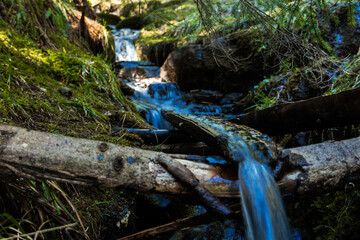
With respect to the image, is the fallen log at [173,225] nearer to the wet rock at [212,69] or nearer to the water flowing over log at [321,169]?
the water flowing over log at [321,169]

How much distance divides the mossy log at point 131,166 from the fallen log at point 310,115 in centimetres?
26

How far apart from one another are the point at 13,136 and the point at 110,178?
1.66 feet

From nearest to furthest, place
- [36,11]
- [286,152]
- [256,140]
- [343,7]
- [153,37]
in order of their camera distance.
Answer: [286,152] < [256,140] < [36,11] < [343,7] < [153,37]

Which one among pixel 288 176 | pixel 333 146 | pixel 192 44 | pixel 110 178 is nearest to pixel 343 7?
pixel 192 44

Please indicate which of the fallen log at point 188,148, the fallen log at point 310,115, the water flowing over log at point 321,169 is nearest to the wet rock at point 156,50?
the fallen log at point 188,148

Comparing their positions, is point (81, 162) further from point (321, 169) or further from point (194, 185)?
point (321, 169)

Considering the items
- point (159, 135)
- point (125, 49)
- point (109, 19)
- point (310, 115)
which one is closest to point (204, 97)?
point (159, 135)

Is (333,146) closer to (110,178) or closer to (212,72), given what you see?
(110,178)

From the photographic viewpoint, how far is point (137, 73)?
25.0 ft

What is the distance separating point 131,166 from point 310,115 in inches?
60.7

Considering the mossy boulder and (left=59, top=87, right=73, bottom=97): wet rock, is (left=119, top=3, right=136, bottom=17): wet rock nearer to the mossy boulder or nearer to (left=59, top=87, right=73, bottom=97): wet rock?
the mossy boulder

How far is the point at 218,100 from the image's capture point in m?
6.13

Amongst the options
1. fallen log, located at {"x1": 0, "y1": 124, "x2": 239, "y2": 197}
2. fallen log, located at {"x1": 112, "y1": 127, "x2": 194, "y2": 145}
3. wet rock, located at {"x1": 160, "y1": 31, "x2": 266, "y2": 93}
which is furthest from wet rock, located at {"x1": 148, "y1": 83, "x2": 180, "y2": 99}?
fallen log, located at {"x1": 0, "y1": 124, "x2": 239, "y2": 197}

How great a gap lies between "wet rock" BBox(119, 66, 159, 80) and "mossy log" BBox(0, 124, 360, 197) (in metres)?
6.57
